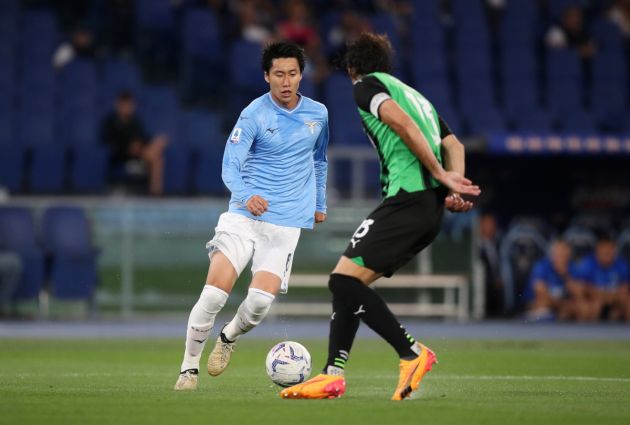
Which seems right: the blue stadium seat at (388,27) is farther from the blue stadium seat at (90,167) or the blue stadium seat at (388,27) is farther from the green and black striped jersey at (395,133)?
the green and black striped jersey at (395,133)

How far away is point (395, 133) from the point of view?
831 cm

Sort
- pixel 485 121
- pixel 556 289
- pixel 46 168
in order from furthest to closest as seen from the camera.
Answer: pixel 485 121, pixel 556 289, pixel 46 168

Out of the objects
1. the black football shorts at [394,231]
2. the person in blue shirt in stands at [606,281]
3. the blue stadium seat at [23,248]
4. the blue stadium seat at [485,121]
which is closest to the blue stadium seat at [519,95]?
the blue stadium seat at [485,121]

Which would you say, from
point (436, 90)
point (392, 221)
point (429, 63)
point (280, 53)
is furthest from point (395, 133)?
point (429, 63)

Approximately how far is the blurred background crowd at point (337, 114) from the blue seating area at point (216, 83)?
30mm

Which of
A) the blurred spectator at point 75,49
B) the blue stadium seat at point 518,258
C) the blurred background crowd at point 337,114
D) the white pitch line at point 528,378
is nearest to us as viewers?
the white pitch line at point 528,378

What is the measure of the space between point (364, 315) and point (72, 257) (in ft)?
36.9

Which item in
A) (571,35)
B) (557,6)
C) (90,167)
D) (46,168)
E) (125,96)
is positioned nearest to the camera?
(125,96)

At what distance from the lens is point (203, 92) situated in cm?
2161

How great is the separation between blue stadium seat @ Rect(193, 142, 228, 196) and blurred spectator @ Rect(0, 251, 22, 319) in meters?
2.87

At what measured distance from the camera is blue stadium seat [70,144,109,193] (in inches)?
765

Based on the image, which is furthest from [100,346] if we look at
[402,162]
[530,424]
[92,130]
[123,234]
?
[530,424]

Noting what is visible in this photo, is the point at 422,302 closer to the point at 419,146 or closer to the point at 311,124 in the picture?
the point at 311,124

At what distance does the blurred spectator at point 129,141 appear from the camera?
19.2 metres
